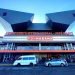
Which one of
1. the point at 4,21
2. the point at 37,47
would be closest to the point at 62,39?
the point at 37,47

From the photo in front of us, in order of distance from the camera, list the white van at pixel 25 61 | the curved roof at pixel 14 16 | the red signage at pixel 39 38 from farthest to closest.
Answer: the curved roof at pixel 14 16
the red signage at pixel 39 38
the white van at pixel 25 61

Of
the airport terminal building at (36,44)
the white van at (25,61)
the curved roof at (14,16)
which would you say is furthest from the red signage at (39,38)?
the white van at (25,61)

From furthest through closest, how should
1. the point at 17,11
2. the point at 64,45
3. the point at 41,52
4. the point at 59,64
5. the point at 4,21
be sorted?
the point at 17,11, the point at 4,21, the point at 64,45, the point at 41,52, the point at 59,64

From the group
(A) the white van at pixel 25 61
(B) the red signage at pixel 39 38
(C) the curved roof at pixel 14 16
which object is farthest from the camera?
(C) the curved roof at pixel 14 16

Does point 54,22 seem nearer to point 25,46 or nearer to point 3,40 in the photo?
point 25,46

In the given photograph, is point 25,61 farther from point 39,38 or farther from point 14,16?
A: point 14,16

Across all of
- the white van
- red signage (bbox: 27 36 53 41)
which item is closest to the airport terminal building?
red signage (bbox: 27 36 53 41)

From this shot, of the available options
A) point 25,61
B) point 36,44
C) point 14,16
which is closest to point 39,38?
point 36,44

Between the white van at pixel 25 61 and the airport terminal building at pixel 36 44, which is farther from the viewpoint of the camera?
the airport terminal building at pixel 36 44

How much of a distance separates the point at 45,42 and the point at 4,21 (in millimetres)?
14525

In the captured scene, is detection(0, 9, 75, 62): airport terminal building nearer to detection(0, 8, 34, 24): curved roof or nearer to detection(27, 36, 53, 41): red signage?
detection(27, 36, 53, 41): red signage

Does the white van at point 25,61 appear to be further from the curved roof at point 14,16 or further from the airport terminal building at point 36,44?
the curved roof at point 14,16

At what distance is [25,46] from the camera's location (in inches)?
1987

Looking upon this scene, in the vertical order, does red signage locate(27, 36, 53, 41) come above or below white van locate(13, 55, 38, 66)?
above
